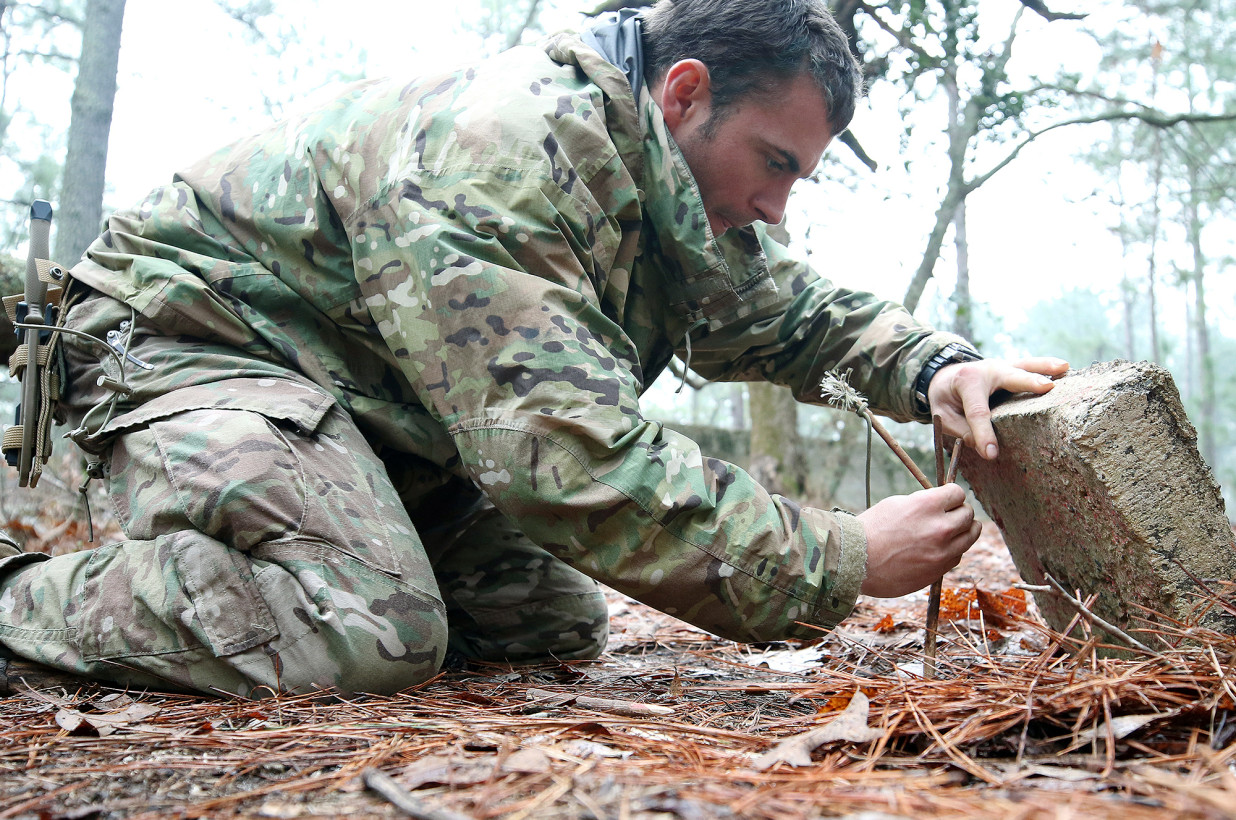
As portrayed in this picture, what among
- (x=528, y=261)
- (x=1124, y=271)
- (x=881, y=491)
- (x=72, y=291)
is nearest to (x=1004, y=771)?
(x=528, y=261)

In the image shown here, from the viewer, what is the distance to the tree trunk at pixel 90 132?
19.7 feet

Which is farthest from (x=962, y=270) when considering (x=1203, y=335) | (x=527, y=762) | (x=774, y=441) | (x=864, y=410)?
(x=1203, y=335)

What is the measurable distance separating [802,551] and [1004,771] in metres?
0.55

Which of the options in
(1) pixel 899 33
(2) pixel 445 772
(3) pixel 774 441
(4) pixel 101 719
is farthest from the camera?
(3) pixel 774 441

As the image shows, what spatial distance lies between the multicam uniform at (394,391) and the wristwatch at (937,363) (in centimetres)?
4

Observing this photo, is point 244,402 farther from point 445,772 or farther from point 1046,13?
point 1046,13

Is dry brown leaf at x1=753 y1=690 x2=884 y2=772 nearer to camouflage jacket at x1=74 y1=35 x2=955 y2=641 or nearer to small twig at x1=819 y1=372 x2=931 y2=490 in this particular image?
camouflage jacket at x1=74 y1=35 x2=955 y2=641

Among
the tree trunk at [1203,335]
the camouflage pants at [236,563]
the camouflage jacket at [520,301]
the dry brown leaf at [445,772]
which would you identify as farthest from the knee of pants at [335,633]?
the tree trunk at [1203,335]

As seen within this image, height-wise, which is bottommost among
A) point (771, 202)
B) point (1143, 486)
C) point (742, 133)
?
point (1143, 486)

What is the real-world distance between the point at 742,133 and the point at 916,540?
1030 millimetres

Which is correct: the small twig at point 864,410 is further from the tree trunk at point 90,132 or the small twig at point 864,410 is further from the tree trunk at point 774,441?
the tree trunk at point 90,132

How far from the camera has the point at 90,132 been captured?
657 centimetres

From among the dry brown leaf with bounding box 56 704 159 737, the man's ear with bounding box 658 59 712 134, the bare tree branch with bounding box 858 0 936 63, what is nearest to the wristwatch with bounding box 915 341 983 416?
the man's ear with bounding box 658 59 712 134

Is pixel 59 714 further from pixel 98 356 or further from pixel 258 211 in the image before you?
pixel 258 211
